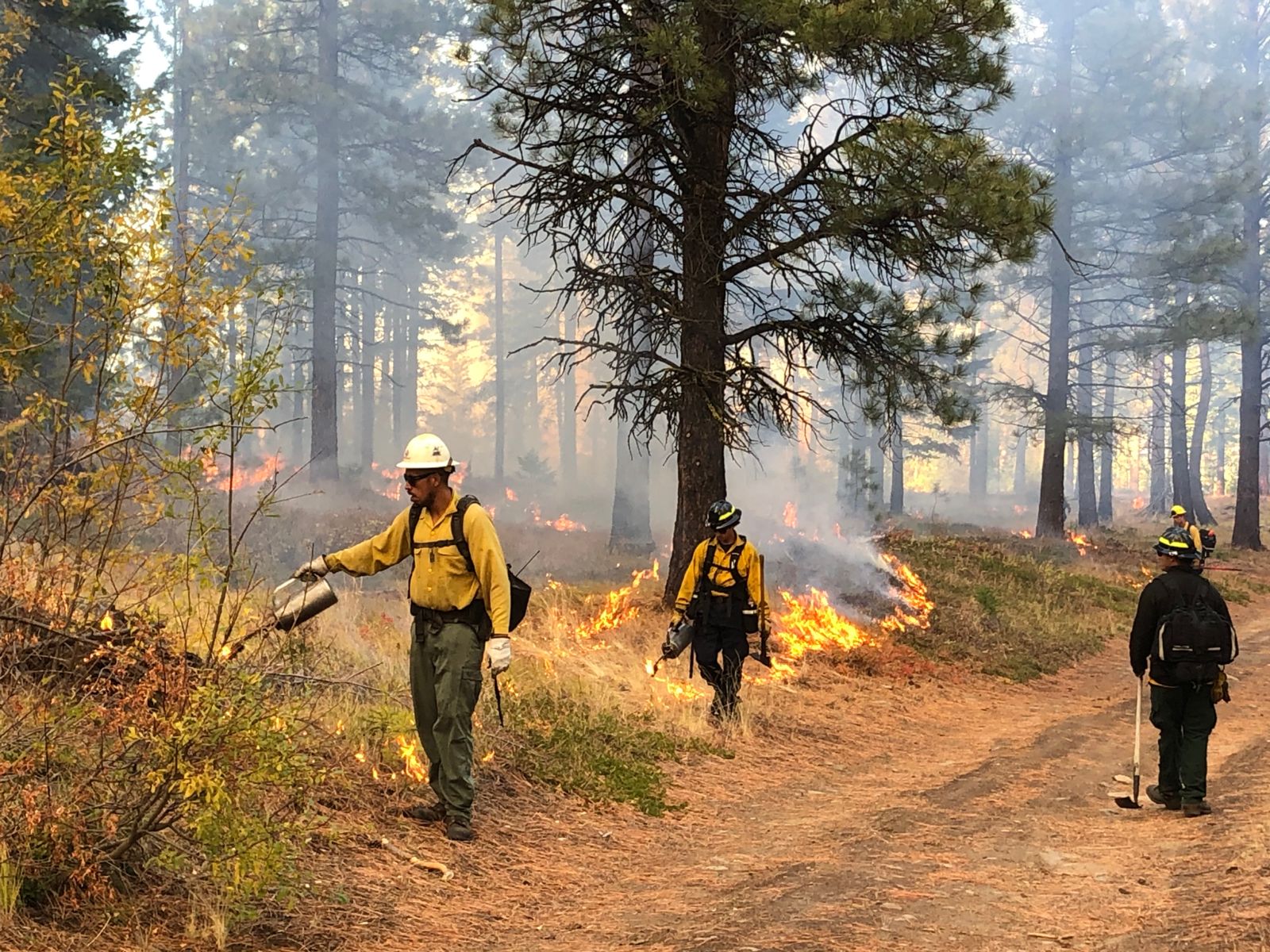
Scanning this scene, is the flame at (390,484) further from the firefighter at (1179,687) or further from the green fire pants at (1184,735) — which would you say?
the green fire pants at (1184,735)

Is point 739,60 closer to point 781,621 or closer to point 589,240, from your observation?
point 589,240

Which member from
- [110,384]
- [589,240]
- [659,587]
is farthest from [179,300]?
[659,587]

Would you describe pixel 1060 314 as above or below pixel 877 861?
above

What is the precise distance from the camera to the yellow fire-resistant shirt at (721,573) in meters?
9.21

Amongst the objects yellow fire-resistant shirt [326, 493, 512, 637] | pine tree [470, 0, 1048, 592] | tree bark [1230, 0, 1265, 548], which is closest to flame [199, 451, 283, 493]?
pine tree [470, 0, 1048, 592]

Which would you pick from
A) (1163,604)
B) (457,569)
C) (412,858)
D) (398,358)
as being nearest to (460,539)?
(457,569)

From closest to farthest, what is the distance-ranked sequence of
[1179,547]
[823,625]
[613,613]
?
[1179,547] → [613,613] → [823,625]

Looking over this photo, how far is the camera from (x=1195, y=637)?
7457mm

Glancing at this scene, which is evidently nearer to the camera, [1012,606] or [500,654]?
[500,654]

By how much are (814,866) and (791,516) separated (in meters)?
18.5

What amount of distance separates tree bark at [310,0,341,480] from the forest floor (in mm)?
19167

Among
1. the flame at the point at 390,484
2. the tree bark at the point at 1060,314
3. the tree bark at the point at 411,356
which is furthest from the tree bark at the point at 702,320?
the tree bark at the point at 411,356

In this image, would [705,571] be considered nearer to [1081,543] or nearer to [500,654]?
[500,654]

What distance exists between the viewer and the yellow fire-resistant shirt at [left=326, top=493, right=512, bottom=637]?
19.7ft
